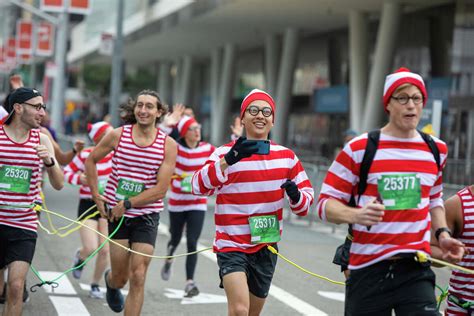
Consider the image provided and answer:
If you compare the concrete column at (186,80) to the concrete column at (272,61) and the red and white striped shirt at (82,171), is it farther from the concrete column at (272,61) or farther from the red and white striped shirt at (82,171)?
the red and white striped shirt at (82,171)

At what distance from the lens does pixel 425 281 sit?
17.9 ft

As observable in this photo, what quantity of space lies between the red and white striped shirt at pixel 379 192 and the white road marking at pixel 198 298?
5.22m

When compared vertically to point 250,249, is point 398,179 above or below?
above

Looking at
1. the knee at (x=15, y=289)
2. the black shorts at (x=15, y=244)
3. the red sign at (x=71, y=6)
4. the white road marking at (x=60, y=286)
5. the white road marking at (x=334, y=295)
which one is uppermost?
the red sign at (x=71, y=6)

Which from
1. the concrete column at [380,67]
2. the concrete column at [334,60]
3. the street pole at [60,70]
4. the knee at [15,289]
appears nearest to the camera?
the knee at [15,289]

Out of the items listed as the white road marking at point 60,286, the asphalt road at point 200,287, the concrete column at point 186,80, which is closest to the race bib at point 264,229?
the asphalt road at point 200,287

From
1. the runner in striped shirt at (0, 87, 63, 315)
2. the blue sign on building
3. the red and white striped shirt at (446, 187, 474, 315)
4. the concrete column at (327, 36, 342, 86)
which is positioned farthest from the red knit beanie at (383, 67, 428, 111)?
the concrete column at (327, 36, 342, 86)

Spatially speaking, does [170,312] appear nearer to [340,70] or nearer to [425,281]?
[425,281]

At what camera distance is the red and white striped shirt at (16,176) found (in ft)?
25.6

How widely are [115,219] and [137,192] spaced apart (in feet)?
1.02

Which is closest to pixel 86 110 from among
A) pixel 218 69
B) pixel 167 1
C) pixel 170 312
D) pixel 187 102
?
pixel 187 102

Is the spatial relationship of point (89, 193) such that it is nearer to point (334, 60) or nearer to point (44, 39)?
point (334, 60)

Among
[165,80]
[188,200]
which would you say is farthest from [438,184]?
[165,80]

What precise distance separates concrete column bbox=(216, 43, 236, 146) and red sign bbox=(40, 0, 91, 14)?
11.8 m
